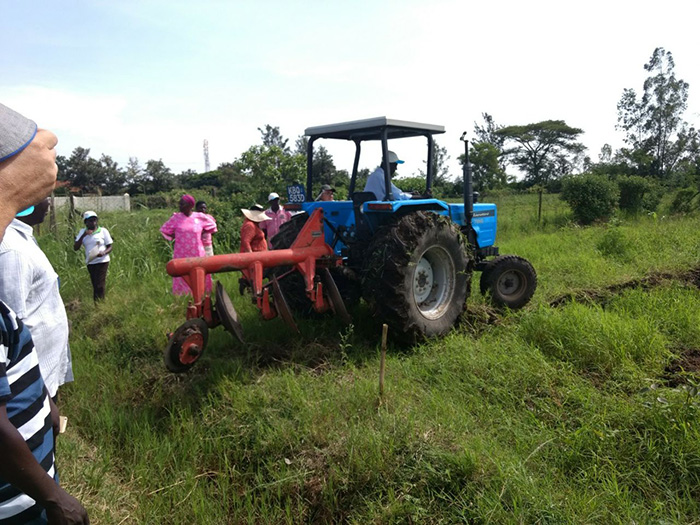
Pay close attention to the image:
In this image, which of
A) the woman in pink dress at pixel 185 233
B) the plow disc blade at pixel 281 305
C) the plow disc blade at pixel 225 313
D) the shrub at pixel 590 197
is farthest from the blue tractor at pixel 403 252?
the shrub at pixel 590 197

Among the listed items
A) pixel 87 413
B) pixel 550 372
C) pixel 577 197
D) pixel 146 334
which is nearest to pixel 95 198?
pixel 146 334

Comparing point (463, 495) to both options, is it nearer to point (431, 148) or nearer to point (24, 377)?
point (24, 377)

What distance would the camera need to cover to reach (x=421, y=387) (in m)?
3.35

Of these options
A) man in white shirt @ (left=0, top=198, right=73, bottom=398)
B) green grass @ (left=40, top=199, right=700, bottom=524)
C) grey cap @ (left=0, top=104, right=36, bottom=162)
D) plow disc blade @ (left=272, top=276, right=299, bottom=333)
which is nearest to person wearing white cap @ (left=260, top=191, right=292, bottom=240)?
green grass @ (left=40, top=199, right=700, bottom=524)

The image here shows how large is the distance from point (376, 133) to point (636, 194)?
11349 mm

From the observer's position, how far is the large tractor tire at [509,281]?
5039 mm

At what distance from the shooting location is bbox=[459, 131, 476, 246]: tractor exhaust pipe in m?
4.68

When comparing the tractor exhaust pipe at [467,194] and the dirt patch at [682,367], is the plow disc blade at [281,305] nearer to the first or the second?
the tractor exhaust pipe at [467,194]

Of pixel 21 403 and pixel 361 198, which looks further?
pixel 361 198

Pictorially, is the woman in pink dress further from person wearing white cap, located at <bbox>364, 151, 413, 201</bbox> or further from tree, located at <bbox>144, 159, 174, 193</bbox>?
tree, located at <bbox>144, 159, 174, 193</bbox>

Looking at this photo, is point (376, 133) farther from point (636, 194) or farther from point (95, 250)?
point (636, 194)

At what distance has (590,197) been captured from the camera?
12.1m

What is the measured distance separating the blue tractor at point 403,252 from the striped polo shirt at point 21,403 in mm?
2705

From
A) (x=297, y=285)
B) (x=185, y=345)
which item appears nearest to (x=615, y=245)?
(x=297, y=285)
